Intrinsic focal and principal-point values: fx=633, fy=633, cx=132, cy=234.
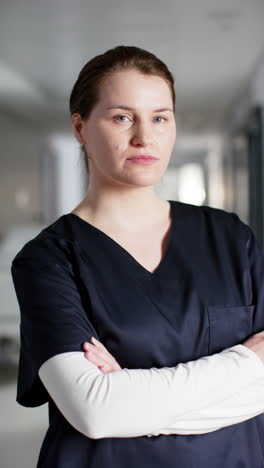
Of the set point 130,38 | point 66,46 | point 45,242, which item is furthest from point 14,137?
point 45,242

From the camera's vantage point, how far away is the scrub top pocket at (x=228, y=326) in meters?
0.93

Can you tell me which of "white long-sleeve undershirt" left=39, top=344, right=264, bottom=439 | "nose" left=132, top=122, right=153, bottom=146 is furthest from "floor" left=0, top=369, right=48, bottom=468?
"nose" left=132, top=122, right=153, bottom=146

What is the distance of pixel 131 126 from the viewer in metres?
0.93

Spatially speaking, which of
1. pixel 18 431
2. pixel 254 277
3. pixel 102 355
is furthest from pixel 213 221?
pixel 18 431

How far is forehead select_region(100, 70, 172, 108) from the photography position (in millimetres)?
931

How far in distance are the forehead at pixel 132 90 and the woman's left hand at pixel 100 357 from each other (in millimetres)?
349

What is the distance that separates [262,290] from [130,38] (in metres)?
2.75

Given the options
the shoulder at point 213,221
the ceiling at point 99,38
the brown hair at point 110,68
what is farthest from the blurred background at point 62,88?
the brown hair at point 110,68

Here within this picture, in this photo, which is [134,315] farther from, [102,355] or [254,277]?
[254,277]

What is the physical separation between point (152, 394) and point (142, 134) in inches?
14.4

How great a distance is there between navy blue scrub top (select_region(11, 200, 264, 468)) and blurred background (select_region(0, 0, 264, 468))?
2016mm

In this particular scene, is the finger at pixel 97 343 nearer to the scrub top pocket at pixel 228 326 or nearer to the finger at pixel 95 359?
the finger at pixel 95 359

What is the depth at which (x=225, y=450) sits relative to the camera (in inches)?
36.0

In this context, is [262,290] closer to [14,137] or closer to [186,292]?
[186,292]
